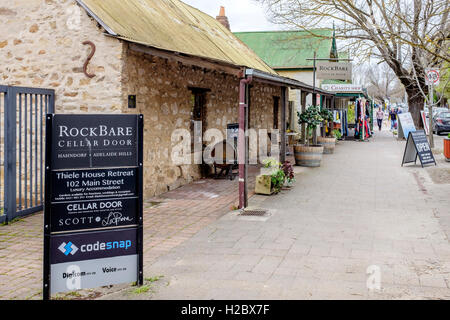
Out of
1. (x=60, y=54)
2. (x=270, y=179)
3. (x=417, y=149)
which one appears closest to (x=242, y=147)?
(x=270, y=179)

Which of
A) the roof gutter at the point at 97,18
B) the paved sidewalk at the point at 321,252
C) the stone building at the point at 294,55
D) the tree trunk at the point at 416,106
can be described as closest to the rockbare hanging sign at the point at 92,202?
the paved sidewalk at the point at 321,252

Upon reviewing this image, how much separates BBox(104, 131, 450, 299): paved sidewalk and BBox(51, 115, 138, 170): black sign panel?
123cm

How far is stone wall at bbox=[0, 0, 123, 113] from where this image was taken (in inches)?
323

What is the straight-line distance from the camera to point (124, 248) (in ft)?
14.8

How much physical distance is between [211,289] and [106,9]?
591cm

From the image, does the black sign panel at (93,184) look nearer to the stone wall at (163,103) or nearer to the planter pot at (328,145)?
the stone wall at (163,103)

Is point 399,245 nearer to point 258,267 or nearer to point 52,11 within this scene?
point 258,267

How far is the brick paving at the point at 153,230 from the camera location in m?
4.92

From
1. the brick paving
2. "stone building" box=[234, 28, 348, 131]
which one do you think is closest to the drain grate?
the brick paving

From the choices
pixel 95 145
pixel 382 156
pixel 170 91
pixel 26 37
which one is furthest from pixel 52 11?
pixel 382 156

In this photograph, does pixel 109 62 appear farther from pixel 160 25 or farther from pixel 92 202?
pixel 92 202

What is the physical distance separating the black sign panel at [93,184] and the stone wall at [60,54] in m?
3.98

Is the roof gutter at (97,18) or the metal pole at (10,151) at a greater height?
the roof gutter at (97,18)

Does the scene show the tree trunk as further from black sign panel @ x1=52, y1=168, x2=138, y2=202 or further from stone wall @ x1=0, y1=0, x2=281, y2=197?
black sign panel @ x1=52, y1=168, x2=138, y2=202
